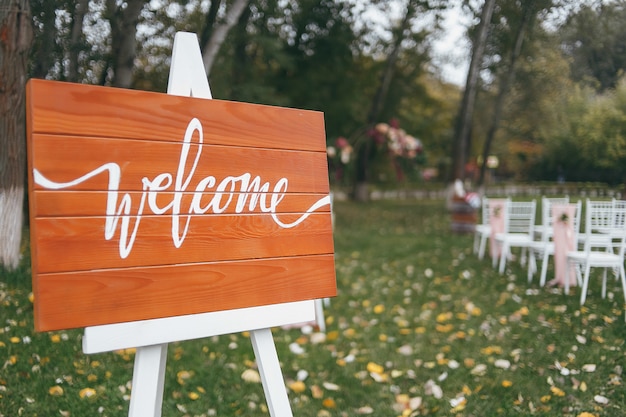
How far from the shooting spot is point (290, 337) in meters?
4.85

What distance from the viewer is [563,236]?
19.0ft

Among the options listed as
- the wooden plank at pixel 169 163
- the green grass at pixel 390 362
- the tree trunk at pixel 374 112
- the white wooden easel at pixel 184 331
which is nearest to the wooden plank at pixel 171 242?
the wooden plank at pixel 169 163

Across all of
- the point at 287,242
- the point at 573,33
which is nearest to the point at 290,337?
the point at 287,242

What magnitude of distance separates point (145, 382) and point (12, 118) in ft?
10.4

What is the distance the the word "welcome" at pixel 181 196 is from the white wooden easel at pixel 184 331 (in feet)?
0.95

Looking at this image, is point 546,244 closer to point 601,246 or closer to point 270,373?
point 601,246

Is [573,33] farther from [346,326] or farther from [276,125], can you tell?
[276,125]

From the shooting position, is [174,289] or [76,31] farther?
[76,31]

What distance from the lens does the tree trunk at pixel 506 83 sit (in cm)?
562

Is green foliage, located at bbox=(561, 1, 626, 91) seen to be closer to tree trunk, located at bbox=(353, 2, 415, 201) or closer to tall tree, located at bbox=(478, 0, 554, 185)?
tall tree, located at bbox=(478, 0, 554, 185)

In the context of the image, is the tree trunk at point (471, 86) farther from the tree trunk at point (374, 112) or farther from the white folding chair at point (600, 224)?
the tree trunk at point (374, 112)

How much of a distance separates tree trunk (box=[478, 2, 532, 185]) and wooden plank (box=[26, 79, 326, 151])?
392 centimetres

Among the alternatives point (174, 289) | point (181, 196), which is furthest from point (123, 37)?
point (174, 289)

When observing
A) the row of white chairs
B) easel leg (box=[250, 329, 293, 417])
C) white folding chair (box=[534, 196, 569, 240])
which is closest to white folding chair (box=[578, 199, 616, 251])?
the row of white chairs
